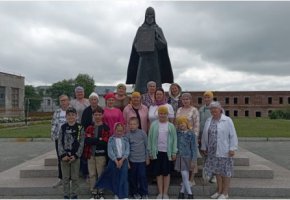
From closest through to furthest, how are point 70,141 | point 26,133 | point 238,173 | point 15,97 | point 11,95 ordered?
1. point 70,141
2. point 238,173
3. point 26,133
4. point 11,95
5. point 15,97

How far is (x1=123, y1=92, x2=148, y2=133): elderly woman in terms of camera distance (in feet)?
20.7

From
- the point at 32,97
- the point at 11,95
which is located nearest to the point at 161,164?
the point at 11,95

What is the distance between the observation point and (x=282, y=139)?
59.9 feet

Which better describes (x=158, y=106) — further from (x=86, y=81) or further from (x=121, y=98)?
(x=86, y=81)

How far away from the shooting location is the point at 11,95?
5481 cm

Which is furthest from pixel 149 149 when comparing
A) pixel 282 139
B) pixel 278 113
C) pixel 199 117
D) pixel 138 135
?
pixel 278 113

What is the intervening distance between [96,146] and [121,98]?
1.17 m

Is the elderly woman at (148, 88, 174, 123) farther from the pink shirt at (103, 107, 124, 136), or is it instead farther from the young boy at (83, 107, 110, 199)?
the young boy at (83, 107, 110, 199)

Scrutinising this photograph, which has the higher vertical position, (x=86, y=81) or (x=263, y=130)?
(x=86, y=81)

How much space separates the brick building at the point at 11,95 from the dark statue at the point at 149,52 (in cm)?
4676

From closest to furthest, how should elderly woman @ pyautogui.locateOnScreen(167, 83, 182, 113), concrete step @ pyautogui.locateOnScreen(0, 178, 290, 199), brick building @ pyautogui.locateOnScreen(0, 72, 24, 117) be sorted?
concrete step @ pyautogui.locateOnScreen(0, 178, 290, 199) < elderly woman @ pyautogui.locateOnScreen(167, 83, 182, 113) < brick building @ pyautogui.locateOnScreen(0, 72, 24, 117)

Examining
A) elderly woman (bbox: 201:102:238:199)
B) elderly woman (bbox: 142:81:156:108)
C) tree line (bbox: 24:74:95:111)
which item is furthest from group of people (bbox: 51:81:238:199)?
tree line (bbox: 24:74:95:111)

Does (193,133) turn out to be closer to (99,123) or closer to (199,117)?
(199,117)

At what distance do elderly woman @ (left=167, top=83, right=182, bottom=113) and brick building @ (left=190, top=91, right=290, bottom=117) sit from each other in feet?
186
